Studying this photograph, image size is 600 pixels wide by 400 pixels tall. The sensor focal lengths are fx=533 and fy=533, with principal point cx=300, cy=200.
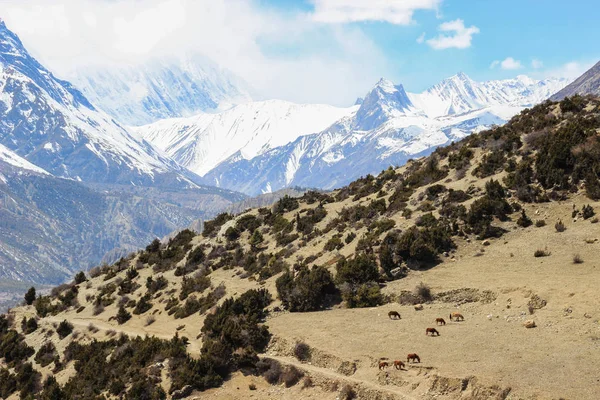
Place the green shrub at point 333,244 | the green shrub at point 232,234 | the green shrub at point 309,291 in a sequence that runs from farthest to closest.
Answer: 1. the green shrub at point 232,234
2. the green shrub at point 333,244
3. the green shrub at point 309,291

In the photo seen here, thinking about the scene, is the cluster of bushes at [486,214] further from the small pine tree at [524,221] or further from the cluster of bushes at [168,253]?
the cluster of bushes at [168,253]

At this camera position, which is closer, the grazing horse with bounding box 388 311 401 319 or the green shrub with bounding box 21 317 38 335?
the grazing horse with bounding box 388 311 401 319

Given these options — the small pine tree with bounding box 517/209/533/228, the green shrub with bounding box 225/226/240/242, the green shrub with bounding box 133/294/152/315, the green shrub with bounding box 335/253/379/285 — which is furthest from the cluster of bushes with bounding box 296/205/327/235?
the small pine tree with bounding box 517/209/533/228

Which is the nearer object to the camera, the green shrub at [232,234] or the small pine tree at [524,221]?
the small pine tree at [524,221]

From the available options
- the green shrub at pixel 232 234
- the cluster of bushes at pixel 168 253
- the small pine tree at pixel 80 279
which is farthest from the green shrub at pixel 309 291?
the small pine tree at pixel 80 279

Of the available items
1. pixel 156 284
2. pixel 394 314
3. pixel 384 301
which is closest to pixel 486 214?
pixel 384 301

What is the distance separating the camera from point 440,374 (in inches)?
982

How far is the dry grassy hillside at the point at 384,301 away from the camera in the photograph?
26.5 metres

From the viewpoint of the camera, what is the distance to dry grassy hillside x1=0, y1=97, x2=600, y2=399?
26.5 meters

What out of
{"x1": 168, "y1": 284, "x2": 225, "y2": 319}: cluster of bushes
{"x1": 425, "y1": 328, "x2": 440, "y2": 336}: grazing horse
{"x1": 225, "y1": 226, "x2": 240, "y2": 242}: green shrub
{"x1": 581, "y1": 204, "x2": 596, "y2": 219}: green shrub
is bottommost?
{"x1": 425, "y1": 328, "x2": 440, "y2": 336}: grazing horse

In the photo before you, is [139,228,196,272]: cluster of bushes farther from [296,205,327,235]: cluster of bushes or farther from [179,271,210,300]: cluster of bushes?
[296,205,327,235]: cluster of bushes

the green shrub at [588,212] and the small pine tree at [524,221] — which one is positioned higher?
the small pine tree at [524,221]

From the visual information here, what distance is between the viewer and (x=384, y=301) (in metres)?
37.2

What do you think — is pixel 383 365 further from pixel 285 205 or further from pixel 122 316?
pixel 285 205
